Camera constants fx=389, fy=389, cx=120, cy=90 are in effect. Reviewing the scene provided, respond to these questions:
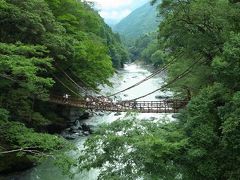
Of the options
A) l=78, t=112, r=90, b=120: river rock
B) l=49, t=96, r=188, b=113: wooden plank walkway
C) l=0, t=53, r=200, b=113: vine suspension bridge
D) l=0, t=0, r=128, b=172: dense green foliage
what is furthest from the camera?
l=78, t=112, r=90, b=120: river rock

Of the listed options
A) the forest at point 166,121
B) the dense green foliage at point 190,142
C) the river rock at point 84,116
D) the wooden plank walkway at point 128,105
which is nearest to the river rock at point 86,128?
the river rock at point 84,116

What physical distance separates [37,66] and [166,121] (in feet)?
23.9

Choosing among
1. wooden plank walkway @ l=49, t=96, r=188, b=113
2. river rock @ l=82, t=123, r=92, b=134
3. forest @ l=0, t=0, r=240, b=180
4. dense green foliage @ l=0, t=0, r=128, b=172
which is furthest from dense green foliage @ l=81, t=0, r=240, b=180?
river rock @ l=82, t=123, r=92, b=134

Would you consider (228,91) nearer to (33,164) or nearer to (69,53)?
(33,164)

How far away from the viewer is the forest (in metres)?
10.7

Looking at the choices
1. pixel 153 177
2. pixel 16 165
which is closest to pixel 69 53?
pixel 16 165

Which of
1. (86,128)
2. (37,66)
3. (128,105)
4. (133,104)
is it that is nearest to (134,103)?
(133,104)

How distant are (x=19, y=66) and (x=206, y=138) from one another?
6.11m

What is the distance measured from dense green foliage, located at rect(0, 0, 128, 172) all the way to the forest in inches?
2.0

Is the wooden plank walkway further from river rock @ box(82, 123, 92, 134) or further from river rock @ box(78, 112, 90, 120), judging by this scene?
river rock @ box(78, 112, 90, 120)

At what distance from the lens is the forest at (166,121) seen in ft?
35.1

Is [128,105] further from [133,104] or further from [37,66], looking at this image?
[37,66]

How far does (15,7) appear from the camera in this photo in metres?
17.0

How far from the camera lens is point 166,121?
43.5 feet
